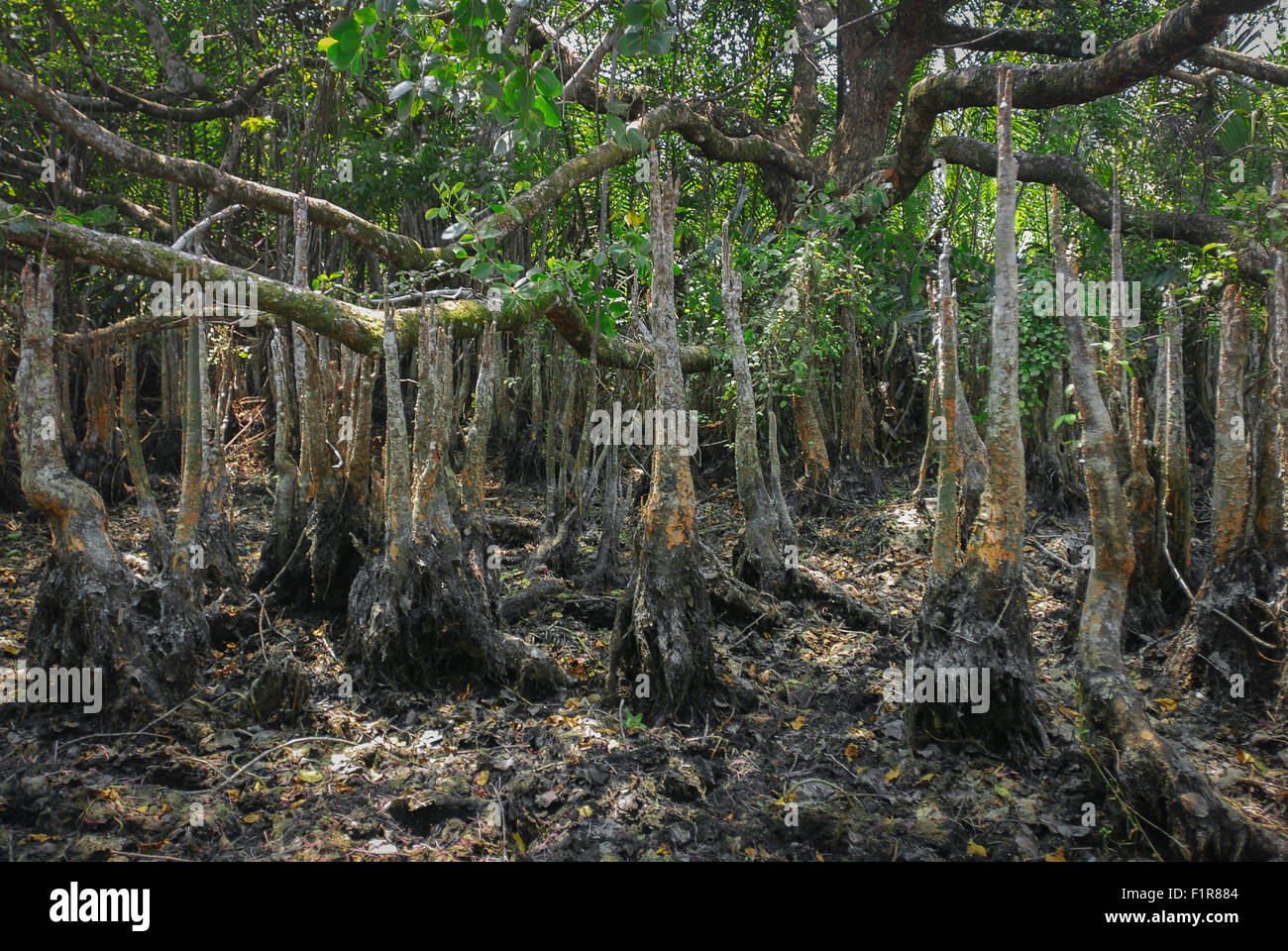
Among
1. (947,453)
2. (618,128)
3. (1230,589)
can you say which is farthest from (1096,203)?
(618,128)

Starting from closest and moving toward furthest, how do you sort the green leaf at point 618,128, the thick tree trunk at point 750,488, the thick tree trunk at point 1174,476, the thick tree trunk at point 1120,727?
the thick tree trunk at point 1120,727 → the green leaf at point 618,128 → the thick tree trunk at point 1174,476 → the thick tree trunk at point 750,488

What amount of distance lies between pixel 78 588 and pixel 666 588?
267 centimetres

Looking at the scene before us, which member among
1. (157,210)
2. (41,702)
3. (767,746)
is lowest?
(767,746)

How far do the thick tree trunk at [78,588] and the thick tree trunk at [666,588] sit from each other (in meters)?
2.09

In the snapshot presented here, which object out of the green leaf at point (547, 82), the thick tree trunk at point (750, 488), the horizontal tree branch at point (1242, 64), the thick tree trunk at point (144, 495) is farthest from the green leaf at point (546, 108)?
the horizontal tree branch at point (1242, 64)

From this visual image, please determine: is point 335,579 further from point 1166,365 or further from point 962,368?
point 962,368

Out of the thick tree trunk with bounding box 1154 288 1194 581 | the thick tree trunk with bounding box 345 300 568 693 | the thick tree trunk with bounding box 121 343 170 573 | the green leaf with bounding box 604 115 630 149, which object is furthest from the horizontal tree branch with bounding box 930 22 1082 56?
the thick tree trunk with bounding box 121 343 170 573

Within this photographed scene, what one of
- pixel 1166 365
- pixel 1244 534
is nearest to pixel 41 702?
pixel 1244 534

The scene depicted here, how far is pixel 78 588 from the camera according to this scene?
3.96 meters

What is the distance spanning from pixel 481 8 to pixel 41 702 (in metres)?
3.43

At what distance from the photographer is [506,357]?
950 cm

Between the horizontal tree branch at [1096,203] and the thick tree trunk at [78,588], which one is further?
the horizontal tree branch at [1096,203]

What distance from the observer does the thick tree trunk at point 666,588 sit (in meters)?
4.07

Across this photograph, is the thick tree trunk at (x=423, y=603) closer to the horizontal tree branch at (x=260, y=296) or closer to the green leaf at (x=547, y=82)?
the horizontal tree branch at (x=260, y=296)
